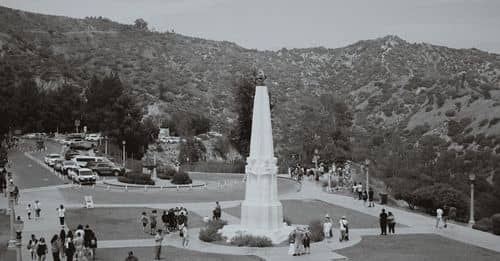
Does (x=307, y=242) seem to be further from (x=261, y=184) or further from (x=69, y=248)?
(x=69, y=248)

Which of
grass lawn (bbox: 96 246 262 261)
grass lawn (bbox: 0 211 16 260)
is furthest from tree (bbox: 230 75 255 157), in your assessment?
grass lawn (bbox: 96 246 262 261)

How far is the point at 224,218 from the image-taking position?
32.4 metres

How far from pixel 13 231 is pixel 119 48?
424ft

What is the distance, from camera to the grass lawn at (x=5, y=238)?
22.5 metres

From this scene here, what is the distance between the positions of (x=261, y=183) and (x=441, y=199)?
1313 cm

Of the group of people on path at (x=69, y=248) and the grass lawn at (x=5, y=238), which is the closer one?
the group of people on path at (x=69, y=248)

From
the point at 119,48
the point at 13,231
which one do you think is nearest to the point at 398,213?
the point at 13,231

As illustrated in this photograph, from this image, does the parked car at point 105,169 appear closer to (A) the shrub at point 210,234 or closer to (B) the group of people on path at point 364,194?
(B) the group of people on path at point 364,194

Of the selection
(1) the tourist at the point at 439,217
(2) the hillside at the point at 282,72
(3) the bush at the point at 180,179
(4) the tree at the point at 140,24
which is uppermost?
(4) the tree at the point at 140,24

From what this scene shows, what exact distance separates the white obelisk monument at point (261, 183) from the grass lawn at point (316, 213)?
214 inches

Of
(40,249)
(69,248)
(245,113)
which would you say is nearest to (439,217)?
(69,248)

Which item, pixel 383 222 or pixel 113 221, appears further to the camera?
pixel 113 221

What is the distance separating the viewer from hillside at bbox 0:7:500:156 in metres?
85.6

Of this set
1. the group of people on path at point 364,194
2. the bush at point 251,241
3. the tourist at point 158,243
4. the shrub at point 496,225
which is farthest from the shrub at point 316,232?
the group of people on path at point 364,194
